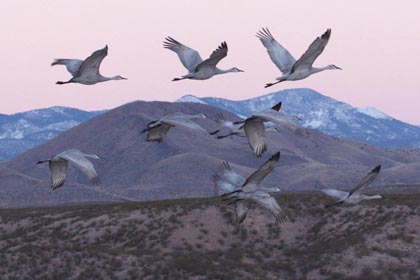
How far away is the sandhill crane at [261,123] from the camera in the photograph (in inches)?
714

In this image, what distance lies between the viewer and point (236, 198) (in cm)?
2169

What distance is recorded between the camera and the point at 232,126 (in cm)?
2102

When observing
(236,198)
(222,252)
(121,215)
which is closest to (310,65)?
(236,198)

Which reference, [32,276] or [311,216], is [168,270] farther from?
[311,216]

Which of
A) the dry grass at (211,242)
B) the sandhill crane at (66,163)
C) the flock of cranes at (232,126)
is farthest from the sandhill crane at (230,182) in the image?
the dry grass at (211,242)

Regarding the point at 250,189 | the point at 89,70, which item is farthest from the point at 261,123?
the point at 89,70

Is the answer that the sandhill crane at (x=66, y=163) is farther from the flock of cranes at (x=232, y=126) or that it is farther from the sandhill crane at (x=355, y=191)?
the sandhill crane at (x=355, y=191)

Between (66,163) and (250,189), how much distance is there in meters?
4.95

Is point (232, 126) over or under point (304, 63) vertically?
under

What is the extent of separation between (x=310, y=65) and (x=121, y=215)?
53394 millimetres

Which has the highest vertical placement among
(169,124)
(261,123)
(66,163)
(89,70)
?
(89,70)

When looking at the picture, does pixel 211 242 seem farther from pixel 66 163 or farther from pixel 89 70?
pixel 89 70

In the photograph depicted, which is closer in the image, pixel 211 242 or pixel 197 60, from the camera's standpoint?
pixel 197 60

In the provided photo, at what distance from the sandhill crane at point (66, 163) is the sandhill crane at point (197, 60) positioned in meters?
3.24
